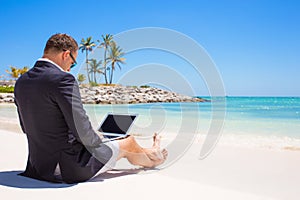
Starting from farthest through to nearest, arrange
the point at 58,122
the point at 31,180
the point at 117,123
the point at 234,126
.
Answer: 1. the point at 234,126
2. the point at 117,123
3. the point at 31,180
4. the point at 58,122

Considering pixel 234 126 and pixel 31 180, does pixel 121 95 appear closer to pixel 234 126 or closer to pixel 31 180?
pixel 234 126

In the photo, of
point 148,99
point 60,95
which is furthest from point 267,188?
point 148,99

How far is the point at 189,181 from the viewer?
8.81 feet

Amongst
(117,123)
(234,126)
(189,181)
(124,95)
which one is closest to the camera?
(189,181)

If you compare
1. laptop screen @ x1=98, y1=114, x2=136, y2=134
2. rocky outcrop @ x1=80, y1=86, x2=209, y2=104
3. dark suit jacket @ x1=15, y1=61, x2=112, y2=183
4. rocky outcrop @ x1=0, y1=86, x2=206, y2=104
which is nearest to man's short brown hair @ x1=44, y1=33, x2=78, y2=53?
dark suit jacket @ x1=15, y1=61, x2=112, y2=183

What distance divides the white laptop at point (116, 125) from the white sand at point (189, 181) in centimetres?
36

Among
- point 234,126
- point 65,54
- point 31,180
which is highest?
point 65,54

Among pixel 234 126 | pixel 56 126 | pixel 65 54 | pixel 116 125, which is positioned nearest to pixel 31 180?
pixel 56 126

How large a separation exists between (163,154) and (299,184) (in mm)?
1316

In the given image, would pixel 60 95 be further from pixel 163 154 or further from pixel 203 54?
pixel 203 54

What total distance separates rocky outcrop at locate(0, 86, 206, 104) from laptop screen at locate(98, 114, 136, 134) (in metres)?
23.7

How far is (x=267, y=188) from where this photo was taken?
9.21 feet

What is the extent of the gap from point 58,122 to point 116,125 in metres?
0.80

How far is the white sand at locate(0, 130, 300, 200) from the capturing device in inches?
88.4
